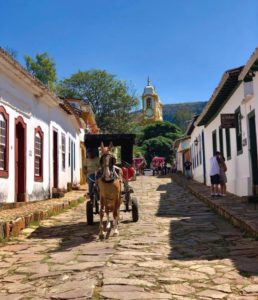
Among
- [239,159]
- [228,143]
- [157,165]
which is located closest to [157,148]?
[157,165]

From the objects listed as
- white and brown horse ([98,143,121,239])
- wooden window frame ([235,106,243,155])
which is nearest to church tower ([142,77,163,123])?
wooden window frame ([235,106,243,155])

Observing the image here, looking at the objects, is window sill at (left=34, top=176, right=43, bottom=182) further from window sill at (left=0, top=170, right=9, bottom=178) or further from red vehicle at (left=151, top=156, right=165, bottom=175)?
red vehicle at (left=151, top=156, right=165, bottom=175)

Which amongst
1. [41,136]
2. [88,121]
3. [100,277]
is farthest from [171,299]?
[88,121]

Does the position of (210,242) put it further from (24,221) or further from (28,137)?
(28,137)

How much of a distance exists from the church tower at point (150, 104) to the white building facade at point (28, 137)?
5834 centimetres

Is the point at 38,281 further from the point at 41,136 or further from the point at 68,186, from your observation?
the point at 68,186

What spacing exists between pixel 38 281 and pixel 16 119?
28.8ft

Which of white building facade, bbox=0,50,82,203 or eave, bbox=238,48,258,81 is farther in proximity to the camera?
white building facade, bbox=0,50,82,203

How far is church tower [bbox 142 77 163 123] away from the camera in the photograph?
78.6m

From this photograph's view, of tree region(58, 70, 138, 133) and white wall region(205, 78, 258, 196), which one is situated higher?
tree region(58, 70, 138, 133)

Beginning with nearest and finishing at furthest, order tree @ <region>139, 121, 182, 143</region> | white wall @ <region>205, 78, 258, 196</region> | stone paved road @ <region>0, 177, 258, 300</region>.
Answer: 1. stone paved road @ <region>0, 177, 258, 300</region>
2. white wall @ <region>205, 78, 258, 196</region>
3. tree @ <region>139, 121, 182, 143</region>

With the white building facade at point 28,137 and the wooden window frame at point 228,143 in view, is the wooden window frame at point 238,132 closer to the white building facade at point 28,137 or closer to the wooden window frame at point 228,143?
the wooden window frame at point 228,143

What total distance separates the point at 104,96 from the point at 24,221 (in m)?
41.2

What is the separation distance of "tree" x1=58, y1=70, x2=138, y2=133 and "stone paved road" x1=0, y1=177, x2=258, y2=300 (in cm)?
3932
